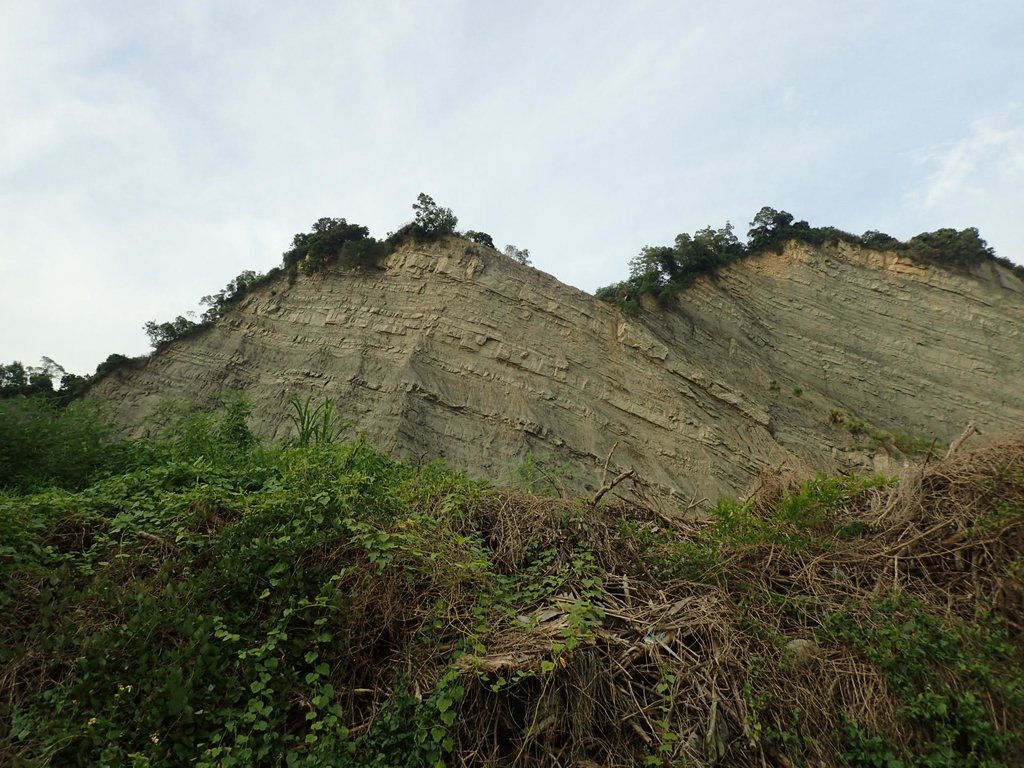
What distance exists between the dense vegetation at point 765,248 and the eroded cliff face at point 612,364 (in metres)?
0.61

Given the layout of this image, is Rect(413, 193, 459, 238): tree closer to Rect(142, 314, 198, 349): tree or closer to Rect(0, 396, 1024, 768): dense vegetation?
Rect(142, 314, 198, 349): tree

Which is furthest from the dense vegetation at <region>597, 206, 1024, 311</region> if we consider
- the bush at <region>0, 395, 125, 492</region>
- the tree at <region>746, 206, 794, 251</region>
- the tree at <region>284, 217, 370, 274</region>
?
the bush at <region>0, 395, 125, 492</region>

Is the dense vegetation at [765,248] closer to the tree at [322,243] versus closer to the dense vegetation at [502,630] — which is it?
the tree at [322,243]

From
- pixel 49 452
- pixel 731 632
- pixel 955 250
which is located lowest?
pixel 731 632

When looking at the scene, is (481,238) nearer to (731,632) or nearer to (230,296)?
(230,296)

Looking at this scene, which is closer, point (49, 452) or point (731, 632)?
point (731, 632)

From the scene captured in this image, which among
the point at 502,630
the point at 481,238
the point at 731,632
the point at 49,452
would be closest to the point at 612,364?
the point at 481,238

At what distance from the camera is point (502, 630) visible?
4.01 metres

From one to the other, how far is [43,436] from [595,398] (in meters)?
12.8

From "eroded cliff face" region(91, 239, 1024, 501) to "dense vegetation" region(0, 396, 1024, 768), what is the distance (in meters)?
9.90

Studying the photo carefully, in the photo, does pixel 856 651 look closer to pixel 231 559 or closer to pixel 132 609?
pixel 231 559

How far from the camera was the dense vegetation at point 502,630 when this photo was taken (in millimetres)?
3402

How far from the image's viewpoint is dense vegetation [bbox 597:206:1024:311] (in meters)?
22.6

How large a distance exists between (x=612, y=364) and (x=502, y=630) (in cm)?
1533
